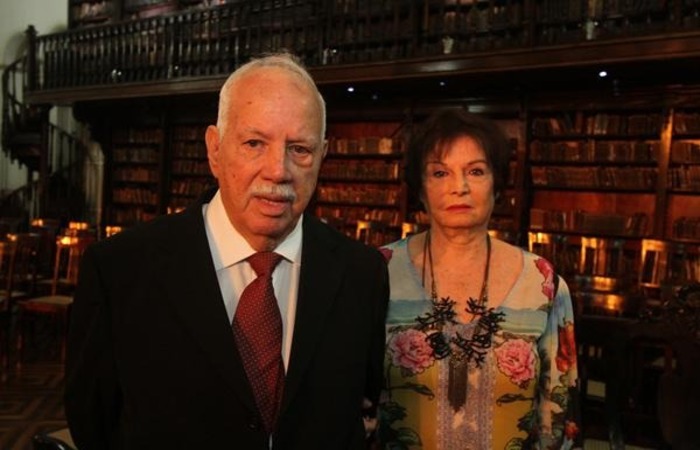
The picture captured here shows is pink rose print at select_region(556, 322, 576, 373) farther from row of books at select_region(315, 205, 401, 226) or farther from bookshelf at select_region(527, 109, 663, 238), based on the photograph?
row of books at select_region(315, 205, 401, 226)

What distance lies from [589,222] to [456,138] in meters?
6.55

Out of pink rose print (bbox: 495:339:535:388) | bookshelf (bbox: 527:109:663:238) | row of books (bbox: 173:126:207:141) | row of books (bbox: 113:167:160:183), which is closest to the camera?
pink rose print (bbox: 495:339:535:388)

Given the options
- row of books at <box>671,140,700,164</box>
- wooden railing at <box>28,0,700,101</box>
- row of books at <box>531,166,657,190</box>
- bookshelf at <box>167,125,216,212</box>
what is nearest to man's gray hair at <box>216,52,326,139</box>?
wooden railing at <box>28,0,700,101</box>

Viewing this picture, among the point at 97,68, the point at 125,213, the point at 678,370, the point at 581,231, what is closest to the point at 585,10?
the point at 581,231

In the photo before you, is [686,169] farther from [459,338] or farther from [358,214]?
[459,338]

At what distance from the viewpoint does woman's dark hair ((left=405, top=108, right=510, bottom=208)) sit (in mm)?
1627

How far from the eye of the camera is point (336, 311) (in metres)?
1.14

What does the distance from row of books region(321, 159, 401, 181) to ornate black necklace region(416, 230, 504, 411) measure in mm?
7298

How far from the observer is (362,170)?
30.4ft

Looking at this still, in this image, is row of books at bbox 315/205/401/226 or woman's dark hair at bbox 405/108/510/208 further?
row of books at bbox 315/205/401/226

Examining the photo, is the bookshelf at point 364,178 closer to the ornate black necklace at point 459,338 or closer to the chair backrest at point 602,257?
the chair backrest at point 602,257

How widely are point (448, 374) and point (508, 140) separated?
62 cm

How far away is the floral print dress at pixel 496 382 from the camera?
61.2 inches

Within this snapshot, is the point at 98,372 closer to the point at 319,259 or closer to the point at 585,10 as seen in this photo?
the point at 319,259
